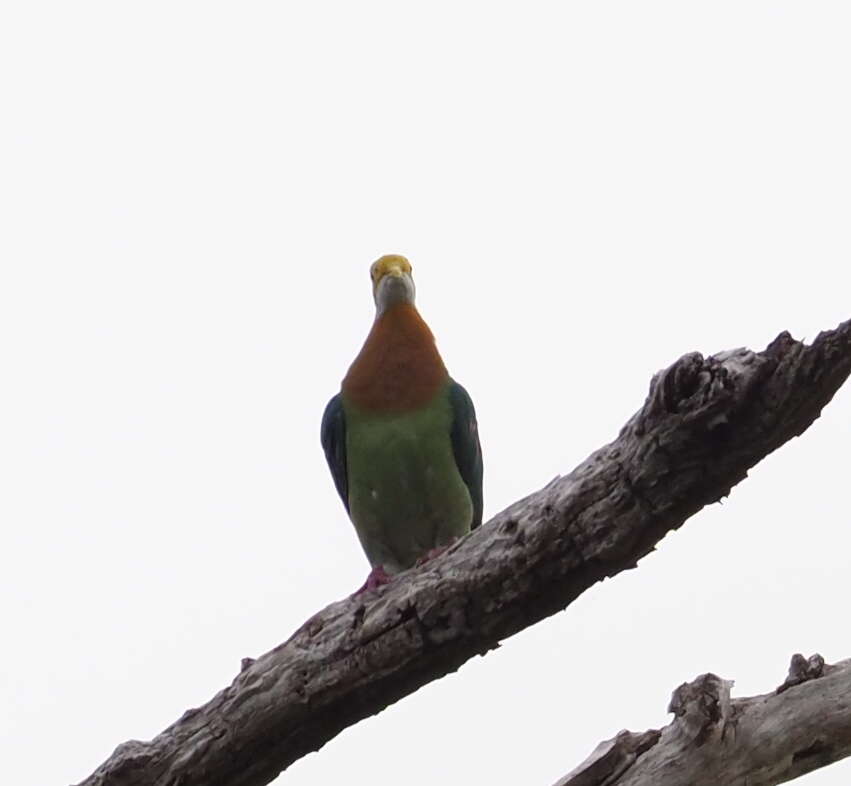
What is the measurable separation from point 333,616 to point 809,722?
5.27 feet

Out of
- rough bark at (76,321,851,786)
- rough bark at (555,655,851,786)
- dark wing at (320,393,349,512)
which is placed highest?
dark wing at (320,393,349,512)

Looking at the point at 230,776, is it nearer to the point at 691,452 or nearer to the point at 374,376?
the point at 691,452

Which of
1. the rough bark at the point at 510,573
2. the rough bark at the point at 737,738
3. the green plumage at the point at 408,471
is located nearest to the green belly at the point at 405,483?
the green plumage at the point at 408,471

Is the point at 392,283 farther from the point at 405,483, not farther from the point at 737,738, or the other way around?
the point at 737,738

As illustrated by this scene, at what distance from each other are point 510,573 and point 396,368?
3.05 metres

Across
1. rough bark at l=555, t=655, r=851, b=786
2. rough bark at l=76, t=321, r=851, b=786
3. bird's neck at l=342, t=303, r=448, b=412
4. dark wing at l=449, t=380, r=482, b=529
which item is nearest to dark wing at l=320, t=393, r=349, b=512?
bird's neck at l=342, t=303, r=448, b=412

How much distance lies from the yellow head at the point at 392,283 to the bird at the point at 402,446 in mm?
99

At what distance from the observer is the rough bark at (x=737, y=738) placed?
4230 millimetres

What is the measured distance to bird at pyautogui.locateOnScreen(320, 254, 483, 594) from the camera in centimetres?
680

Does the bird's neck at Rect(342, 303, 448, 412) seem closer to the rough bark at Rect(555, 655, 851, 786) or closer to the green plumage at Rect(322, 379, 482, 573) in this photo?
the green plumage at Rect(322, 379, 482, 573)

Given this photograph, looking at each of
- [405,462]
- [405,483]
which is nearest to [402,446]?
[405,462]

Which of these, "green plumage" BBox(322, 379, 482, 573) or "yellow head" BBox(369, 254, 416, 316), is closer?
"green plumage" BBox(322, 379, 482, 573)

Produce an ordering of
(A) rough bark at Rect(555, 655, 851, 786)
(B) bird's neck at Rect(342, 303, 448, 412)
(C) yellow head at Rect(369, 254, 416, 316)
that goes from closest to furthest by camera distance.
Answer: (A) rough bark at Rect(555, 655, 851, 786)
(B) bird's neck at Rect(342, 303, 448, 412)
(C) yellow head at Rect(369, 254, 416, 316)

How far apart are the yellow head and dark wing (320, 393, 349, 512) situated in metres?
0.60
